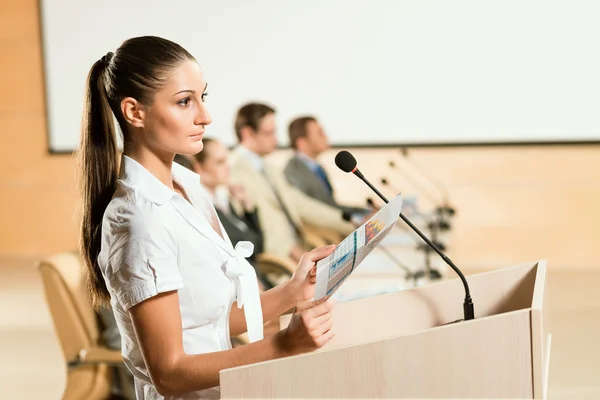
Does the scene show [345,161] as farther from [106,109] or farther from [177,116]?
[106,109]

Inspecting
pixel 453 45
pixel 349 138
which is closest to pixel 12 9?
pixel 349 138

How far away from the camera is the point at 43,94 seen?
9.34 meters

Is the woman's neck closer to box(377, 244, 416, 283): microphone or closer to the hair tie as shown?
the hair tie

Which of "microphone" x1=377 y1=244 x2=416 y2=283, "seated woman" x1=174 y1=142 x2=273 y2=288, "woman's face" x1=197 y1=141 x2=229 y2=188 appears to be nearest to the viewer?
"microphone" x1=377 y1=244 x2=416 y2=283

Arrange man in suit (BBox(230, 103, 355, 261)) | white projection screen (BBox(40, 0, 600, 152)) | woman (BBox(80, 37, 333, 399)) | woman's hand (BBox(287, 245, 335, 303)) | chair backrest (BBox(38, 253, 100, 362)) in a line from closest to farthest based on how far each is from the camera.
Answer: woman (BBox(80, 37, 333, 399))
woman's hand (BBox(287, 245, 335, 303))
chair backrest (BBox(38, 253, 100, 362))
man in suit (BBox(230, 103, 355, 261))
white projection screen (BBox(40, 0, 600, 152))

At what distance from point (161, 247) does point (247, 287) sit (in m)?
0.21

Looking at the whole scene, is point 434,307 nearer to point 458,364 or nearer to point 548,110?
point 458,364

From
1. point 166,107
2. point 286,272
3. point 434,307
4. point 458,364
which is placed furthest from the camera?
point 286,272

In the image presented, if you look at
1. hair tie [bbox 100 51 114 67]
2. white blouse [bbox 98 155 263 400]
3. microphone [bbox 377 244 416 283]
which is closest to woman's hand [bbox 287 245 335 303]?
white blouse [bbox 98 155 263 400]

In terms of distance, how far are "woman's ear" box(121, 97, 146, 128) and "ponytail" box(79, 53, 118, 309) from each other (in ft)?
0.22

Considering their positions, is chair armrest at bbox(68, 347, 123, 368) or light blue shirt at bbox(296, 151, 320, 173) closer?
chair armrest at bbox(68, 347, 123, 368)

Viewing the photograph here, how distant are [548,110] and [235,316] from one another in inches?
274

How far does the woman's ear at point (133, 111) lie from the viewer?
1.62 meters

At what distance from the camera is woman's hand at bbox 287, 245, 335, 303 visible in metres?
1.77
